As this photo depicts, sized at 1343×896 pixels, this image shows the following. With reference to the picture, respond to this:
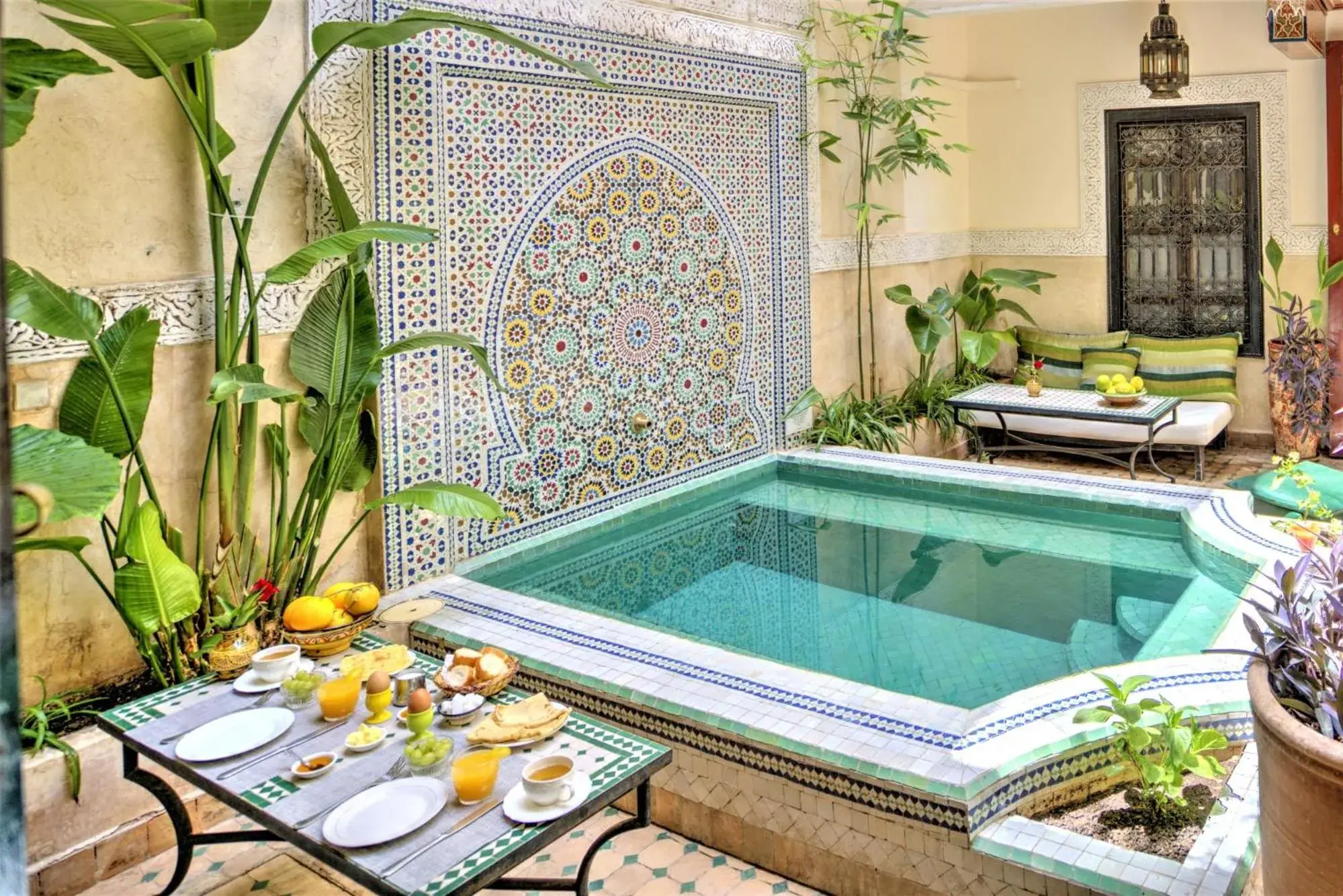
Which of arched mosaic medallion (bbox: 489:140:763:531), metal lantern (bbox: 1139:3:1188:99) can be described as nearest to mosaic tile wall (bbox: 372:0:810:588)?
arched mosaic medallion (bbox: 489:140:763:531)

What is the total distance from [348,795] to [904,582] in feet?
8.70

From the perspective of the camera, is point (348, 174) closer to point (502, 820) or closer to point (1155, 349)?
point (502, 820)

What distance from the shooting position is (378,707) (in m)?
2.46

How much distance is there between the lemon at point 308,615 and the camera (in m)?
3.14

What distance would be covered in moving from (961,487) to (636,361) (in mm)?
1707

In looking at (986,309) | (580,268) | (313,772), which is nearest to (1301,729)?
(313,772)

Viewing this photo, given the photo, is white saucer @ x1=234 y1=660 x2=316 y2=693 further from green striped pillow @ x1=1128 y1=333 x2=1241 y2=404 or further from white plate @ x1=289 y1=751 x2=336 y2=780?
green striped pillow @ x1=1128 y1=333 x2=1241 y2=404

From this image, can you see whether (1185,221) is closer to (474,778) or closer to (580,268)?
(580,268)

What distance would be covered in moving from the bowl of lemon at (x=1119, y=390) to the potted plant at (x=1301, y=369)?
1054mm

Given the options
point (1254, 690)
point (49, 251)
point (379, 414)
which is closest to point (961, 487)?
point (379, 414)

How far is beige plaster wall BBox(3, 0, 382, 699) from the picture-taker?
9.72ft

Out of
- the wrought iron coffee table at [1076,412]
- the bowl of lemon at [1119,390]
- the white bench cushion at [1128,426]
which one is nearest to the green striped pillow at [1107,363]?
the wrought iron coffee table at [1076,412]

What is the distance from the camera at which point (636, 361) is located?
5262mm

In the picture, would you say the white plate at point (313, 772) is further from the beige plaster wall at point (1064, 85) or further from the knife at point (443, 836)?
the beige plaster wall at point (1064, 85)
